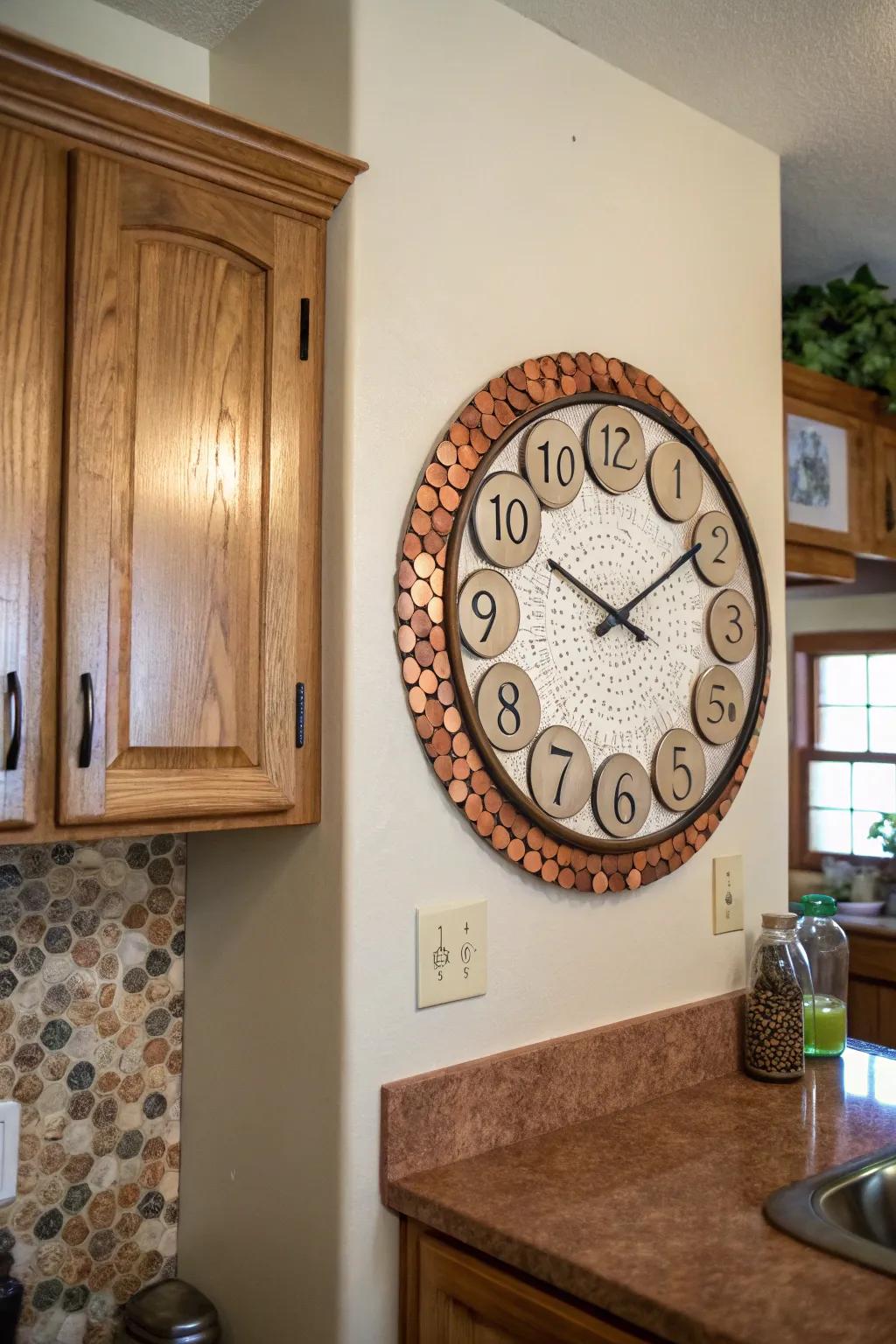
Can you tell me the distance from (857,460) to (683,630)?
38.0 inches

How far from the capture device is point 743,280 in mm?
2057

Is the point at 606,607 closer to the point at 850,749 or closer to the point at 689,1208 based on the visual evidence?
the point at 689,1208

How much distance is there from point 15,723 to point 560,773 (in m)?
0.76

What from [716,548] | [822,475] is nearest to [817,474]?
[822,475]

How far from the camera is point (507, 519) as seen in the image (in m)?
1.60

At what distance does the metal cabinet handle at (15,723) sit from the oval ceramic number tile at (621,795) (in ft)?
2.74

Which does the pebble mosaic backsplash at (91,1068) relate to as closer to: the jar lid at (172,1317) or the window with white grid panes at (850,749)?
the jar lid at (172,1317)

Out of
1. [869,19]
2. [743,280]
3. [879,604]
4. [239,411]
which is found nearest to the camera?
[239,411]

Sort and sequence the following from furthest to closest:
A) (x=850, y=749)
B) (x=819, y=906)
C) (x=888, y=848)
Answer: (x=850, y=749)
(x=888, y=848)
(x=819, y=906)

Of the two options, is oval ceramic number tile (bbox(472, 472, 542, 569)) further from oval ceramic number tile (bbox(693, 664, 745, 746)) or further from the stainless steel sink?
the stainless steel sink

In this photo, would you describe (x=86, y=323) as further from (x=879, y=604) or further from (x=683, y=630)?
(x=879, y=604)

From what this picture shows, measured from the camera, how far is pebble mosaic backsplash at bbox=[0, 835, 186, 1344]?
155 centimetres

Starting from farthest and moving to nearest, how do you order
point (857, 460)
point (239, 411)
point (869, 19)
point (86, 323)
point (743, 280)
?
point (857, 460), point (743, 280), point (869, 19), point (239, 411), point (86, 323)

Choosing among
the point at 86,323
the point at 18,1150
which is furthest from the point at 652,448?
the point at 18,1150
